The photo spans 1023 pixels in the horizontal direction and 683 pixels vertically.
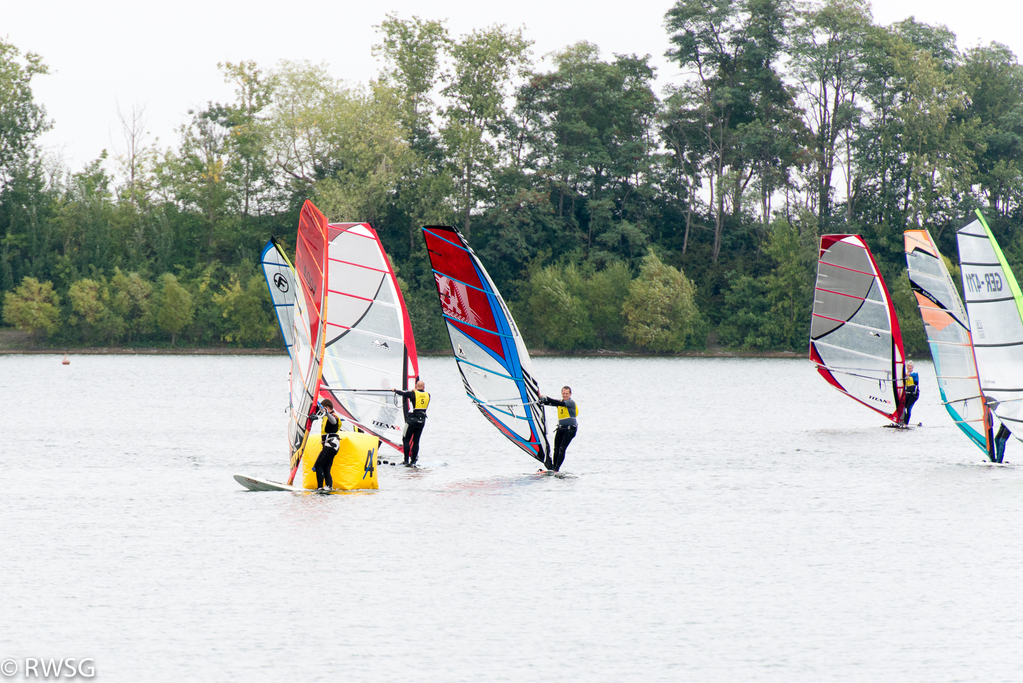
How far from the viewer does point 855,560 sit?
520 inches

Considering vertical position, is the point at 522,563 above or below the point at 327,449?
below

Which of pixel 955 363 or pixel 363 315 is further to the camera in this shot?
pixel 955 363

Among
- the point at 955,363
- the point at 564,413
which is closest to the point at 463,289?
the point at 564,413

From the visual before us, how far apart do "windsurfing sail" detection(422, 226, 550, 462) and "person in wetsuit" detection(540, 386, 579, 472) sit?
1.32 ft

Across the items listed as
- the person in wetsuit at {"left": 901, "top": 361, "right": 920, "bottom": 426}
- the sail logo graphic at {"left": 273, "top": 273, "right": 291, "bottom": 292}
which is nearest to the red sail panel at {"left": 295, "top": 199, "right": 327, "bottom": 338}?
the sail logo graphic at {"left": 273, "top": 273, "right": 291, "bottom": 292}

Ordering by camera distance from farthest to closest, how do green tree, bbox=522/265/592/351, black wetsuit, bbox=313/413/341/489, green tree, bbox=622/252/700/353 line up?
1. green tree, bbox=522/265/592/351
2. green tree, bbox=622/252/700/353
3. black wetsuit, bbox=313/413/341/489

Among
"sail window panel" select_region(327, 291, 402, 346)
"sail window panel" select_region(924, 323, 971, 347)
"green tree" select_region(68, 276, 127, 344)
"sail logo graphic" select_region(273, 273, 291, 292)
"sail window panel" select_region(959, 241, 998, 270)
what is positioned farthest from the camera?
"green tree" select_region(68, 276, 127, 344)

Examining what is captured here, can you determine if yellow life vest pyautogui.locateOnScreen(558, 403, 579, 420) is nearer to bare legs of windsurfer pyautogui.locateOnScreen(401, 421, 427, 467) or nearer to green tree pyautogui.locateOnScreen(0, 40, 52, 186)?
bare legs of windsurfer pyautogui.locateOnScreen(401, 421, 427, 467)

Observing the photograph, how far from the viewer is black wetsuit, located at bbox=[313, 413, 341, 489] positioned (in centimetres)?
1652

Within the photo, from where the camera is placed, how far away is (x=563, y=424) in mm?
18703

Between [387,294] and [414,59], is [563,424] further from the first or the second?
[414,59]

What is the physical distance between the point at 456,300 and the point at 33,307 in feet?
186

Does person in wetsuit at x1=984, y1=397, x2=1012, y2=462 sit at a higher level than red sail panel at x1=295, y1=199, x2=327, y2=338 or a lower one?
lower

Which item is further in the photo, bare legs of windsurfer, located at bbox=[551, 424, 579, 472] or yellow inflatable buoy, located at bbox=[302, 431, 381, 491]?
bare legs of windsurfer, located at bbox=[551, 424, 579, 472]
